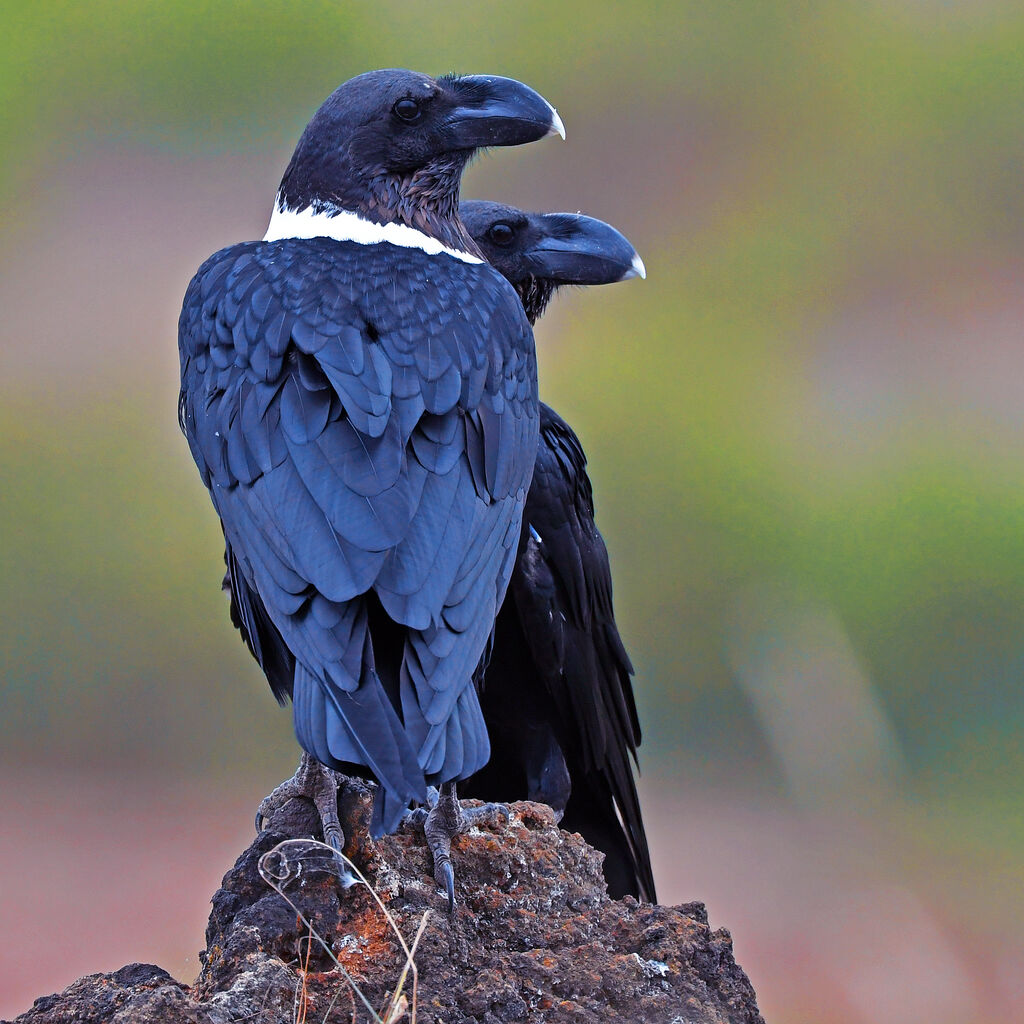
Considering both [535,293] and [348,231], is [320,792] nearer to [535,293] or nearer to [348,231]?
[348,231]

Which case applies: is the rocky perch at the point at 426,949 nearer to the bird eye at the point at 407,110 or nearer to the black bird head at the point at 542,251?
the bird eye at the point at 407,110

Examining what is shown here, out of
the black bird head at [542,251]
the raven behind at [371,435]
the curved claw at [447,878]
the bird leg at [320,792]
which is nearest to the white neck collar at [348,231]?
the raven behind at [371,435]

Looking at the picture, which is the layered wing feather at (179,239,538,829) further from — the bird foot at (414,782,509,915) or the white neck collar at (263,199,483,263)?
the bird foot at (414,782,509,915)

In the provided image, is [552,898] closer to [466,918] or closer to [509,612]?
[466,918]

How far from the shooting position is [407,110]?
3.84 meters

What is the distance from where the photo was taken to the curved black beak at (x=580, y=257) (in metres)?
4.72

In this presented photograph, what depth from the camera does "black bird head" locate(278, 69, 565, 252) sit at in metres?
3.79

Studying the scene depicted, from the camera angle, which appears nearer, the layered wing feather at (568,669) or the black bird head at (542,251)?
the layered wing feather at (568,669)

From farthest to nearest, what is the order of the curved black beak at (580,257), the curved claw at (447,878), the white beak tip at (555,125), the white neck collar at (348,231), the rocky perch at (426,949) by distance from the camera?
the curved black beak at (580,257), the white beak tip at (555,125), the white neck collar at (348,231), the curved claw at (447,878), the rocky perch at (426,949)

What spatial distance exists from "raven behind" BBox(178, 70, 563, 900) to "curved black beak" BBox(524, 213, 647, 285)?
2.83 feet

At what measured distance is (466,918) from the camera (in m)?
2.83

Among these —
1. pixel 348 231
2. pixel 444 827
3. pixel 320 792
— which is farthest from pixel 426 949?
pixel 348 231

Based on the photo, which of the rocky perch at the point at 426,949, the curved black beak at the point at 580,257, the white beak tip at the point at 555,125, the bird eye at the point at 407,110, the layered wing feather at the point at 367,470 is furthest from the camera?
the curved black beak at the point at 580,257

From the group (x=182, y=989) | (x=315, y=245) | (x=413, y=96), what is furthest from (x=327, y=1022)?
(x=413, y=96)
